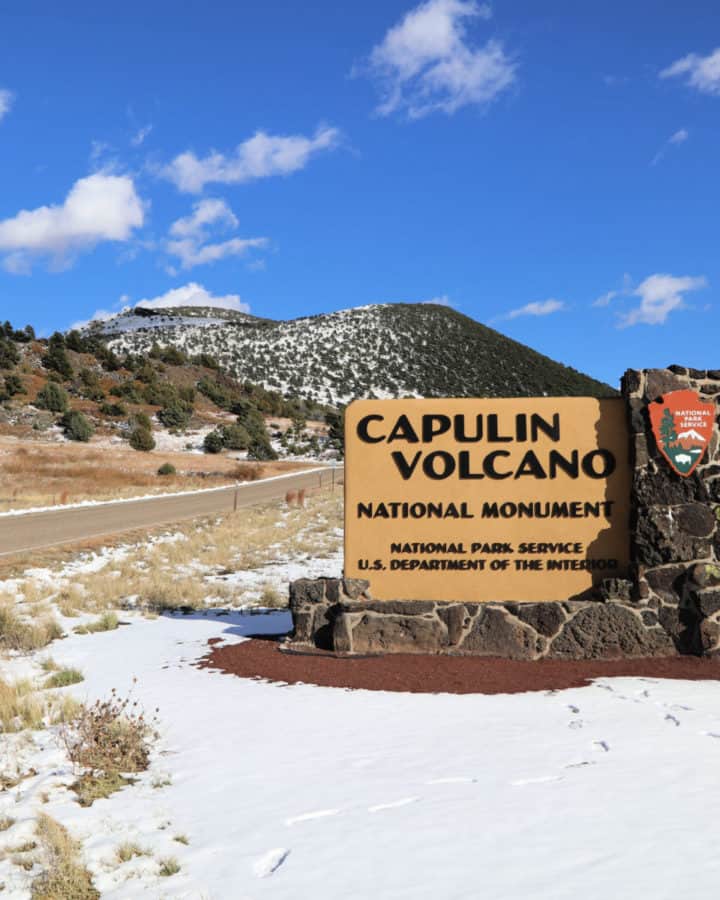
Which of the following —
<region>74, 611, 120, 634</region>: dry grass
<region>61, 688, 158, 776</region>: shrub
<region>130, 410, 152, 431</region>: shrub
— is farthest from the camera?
<region>130, 410, 152, 431</region>: shrub

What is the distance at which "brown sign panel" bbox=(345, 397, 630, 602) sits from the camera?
949cm

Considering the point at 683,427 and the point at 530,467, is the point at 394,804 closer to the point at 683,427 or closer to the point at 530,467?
the point at 530,467

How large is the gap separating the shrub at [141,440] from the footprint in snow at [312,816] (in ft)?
160

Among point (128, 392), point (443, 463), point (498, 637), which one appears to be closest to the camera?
point (498, 637)

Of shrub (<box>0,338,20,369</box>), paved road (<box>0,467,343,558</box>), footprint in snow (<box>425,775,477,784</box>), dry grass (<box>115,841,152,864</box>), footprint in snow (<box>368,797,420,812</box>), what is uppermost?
shrub (<box>0,338,20,369</box>)

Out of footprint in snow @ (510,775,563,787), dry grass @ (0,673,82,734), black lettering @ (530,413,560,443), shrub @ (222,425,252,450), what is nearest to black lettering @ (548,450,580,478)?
black lettering @ (530,413,560,443)

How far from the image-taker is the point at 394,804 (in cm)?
497

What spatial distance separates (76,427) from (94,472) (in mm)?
12947

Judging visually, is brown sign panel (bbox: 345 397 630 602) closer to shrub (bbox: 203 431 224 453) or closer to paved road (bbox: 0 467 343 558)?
paved road (bbox: 0 467 343 558)

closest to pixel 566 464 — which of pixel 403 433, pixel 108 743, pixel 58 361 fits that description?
pixel 403 433

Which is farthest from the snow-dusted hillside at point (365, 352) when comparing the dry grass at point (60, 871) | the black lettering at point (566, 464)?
the dry grass at point (60, 871)

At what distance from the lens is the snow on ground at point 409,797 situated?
3.96 meters

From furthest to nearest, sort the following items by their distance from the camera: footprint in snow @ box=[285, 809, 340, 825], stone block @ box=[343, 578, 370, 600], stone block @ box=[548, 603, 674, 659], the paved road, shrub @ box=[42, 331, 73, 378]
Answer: shrub @ box=[42, 331, 73, 378]
the paved road
stone block @ box=[343, 578, 370, 600]
stone block @ box=[548, 603, 674, 659]
footprint in snow @ box=[285, 809, 340, 825]

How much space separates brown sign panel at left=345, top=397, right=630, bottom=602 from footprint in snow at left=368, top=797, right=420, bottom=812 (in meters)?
4.59
